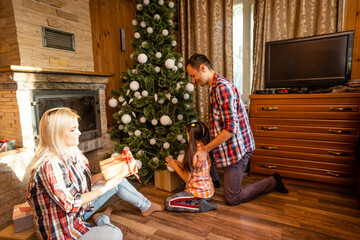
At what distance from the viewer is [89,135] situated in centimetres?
253

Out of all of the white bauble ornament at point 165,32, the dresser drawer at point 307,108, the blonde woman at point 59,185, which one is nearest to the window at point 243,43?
the dresser drawer at point 307,108

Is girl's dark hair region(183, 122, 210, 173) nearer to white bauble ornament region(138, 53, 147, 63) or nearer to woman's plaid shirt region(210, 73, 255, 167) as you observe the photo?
woman's plaid shirt region(210, 73, 255, 167)

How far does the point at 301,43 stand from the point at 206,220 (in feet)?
6.79

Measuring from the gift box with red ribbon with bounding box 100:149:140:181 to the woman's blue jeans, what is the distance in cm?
28

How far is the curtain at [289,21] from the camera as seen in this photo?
2426 mm

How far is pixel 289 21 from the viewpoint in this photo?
2639 mm

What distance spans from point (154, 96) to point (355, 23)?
2.36m

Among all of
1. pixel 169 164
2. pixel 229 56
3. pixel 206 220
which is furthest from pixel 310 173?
pixel 229 56

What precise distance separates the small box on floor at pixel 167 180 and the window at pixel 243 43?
63.8 inches

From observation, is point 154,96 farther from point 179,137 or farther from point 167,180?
point 167,180

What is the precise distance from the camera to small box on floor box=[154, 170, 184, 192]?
2.16 metres

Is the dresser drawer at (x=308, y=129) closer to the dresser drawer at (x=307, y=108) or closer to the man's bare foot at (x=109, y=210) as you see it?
the dresser drawer at (x=307, y=108)

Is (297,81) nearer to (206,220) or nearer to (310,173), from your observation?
(310,173)

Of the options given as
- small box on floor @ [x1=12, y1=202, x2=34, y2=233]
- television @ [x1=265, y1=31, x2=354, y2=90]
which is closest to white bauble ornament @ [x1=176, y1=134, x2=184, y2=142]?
television @ [x1=265, y1=31, x2=354, y2=90]
